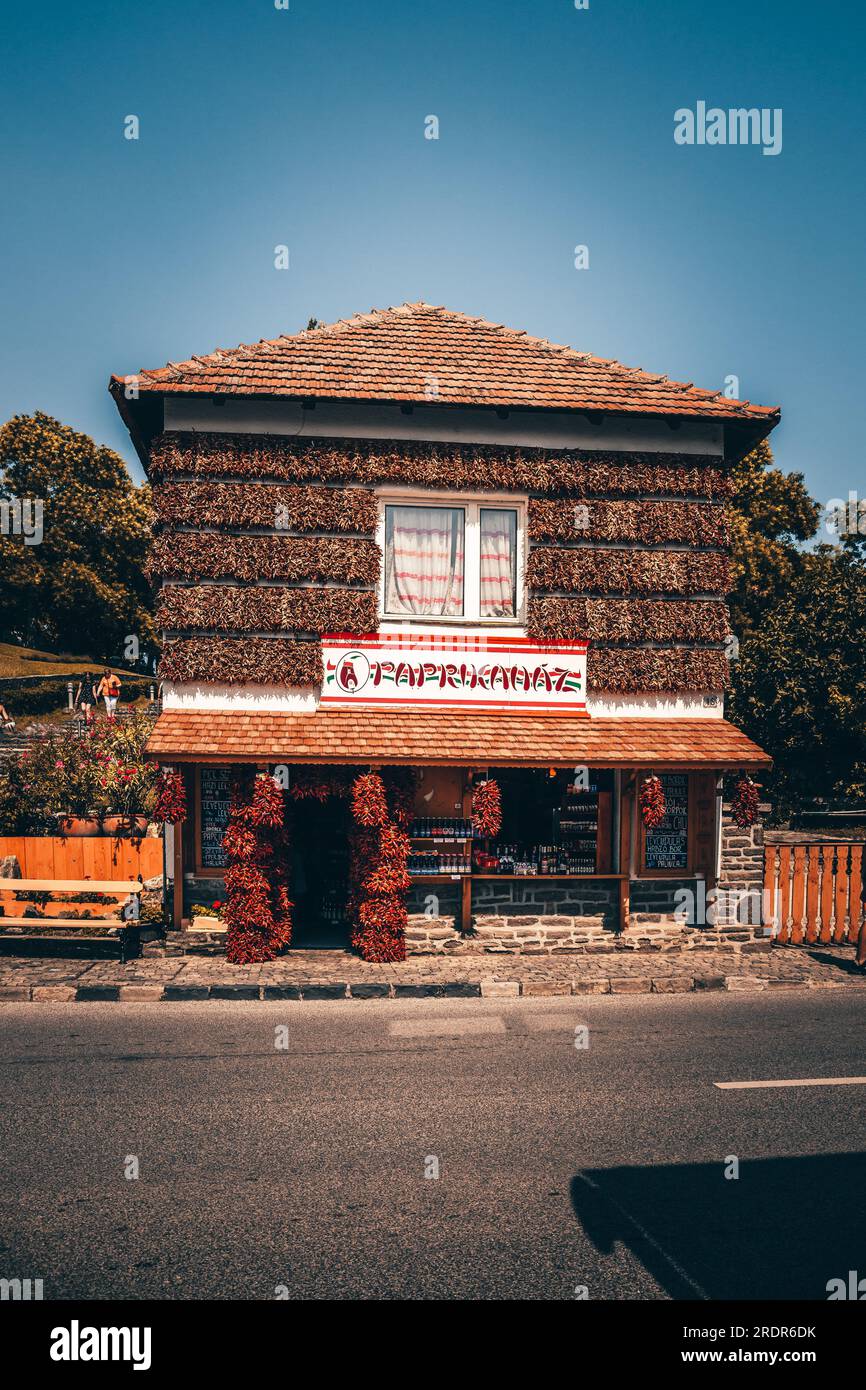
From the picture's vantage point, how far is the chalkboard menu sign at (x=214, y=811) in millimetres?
12500

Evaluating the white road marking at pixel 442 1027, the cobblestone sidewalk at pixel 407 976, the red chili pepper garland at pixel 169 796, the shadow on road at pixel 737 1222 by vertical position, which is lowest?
the cobblestone sidewalk at pixel 407 976

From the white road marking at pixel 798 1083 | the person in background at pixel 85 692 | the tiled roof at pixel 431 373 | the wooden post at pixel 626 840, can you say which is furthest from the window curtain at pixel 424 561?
the person in background at pixel 85 692

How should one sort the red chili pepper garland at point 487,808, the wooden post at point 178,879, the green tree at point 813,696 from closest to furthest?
the red chili pepper garland at point 487,808
the wooden post at point 178,879
the green tree at point 813,696

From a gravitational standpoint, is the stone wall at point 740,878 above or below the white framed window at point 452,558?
below

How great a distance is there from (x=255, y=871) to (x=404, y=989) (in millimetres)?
2661

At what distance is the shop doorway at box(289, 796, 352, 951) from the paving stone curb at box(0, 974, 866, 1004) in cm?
259

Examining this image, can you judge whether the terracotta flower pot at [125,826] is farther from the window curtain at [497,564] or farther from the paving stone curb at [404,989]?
the window curtain at [497,564]

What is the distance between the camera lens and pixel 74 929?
39.6ft

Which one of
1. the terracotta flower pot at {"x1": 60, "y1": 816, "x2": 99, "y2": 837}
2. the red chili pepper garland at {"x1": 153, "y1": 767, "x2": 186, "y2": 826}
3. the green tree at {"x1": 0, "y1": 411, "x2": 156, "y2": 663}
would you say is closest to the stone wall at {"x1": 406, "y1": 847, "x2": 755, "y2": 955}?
the red chili pepper garland at {"x1": 153, "y1": 767, "x2": 186, "y2": 826}

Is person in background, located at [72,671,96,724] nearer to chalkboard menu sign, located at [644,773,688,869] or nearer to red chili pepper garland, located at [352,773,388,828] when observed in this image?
red chili pepper garland, located at [352,773,388,828]

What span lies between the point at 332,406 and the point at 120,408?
123 inches

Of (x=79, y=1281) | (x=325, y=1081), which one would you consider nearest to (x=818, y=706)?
(x=325, y=1081)

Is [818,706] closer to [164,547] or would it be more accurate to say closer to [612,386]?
[612,386]

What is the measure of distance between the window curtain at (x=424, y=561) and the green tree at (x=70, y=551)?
3420cm
